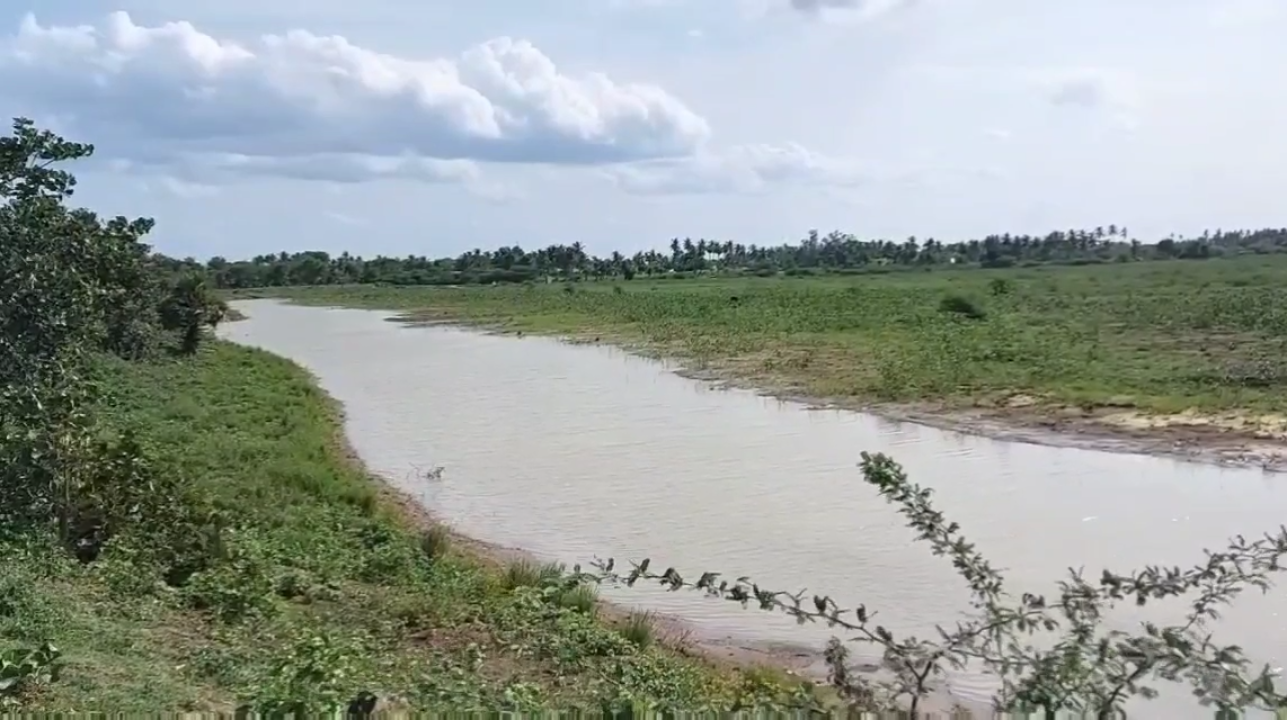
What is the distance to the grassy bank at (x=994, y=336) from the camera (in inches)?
829

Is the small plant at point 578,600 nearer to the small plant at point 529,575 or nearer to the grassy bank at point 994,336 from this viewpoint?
the small plant at point 529,575

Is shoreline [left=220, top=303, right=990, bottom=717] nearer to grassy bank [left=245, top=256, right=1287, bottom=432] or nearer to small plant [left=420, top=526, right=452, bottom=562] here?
small plant [left=420, top=526, right=452, bottom=562]

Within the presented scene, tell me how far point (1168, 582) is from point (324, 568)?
7.81 meters

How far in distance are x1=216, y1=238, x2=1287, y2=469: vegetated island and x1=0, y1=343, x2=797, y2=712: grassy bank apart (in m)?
10.7

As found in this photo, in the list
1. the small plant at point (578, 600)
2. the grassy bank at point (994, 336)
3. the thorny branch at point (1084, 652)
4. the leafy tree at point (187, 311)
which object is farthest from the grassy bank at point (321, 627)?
the leafy tree at point (187, 311)

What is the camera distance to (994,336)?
3083cm

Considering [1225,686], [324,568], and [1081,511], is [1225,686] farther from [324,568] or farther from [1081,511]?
[1081,511]

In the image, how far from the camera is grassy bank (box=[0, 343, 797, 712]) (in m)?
6.57

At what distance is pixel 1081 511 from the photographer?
13.5 metres

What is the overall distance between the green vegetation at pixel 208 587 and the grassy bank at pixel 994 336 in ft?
42.1

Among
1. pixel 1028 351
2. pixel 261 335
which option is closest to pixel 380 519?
pixel 1028 351

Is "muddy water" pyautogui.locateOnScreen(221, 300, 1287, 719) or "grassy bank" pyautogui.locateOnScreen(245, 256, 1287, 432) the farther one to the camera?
"grassy bank" pyautogui.locateOnScreen(245, 256, 1287, 432)

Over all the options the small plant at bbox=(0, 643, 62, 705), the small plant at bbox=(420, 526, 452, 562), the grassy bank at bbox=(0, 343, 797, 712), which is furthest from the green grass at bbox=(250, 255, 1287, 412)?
the small plant at bbox=(0, 643, 62, 705)

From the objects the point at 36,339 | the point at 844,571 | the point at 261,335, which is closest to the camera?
the point at 36,339
